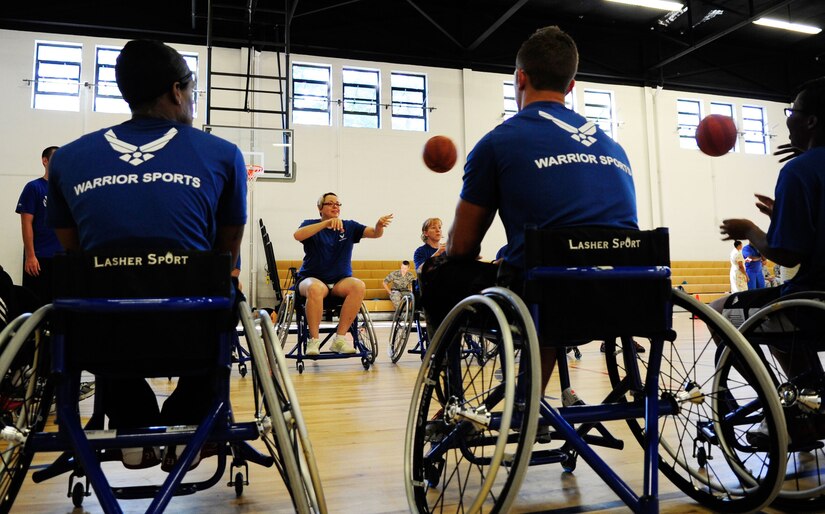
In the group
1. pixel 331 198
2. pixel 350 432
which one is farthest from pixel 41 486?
pixel 331 198

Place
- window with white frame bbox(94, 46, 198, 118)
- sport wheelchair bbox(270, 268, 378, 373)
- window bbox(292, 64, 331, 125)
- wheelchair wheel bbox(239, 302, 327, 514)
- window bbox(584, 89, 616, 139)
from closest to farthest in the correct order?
wheelchair wheel bbox(239, 302, 327, 514), sport wheelchair bbox(270, 268, 378, 373), window with white frame bbox(94, 46, 198, 118), window bbox(292, 64, 331, 125), window bbox(584, 89, 616, 139)

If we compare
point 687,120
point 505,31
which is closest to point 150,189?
point 505,31

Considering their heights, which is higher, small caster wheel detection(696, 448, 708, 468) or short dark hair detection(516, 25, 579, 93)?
short dark hair detection(516, 25, 579, 93)

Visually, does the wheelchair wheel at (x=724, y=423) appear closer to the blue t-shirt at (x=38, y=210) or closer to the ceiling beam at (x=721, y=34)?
the blue t-shirt at (x=38, y=210)

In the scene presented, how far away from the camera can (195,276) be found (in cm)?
105

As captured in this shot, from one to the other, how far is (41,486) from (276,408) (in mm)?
1007

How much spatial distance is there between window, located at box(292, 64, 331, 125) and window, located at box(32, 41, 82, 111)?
344cm

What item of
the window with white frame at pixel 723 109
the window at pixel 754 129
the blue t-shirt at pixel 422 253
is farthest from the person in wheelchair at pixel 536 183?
the window at pixel 754 129

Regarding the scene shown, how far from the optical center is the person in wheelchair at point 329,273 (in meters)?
3.77

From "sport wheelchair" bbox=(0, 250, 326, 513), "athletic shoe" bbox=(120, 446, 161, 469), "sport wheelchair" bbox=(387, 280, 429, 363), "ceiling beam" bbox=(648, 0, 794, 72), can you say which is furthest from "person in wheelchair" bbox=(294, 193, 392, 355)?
"ceiling beam" bbox=(648, 0, 794, 72)

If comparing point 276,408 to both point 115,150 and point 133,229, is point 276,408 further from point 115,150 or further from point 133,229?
point 115,150

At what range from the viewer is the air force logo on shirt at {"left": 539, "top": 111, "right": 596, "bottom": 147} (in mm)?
1345

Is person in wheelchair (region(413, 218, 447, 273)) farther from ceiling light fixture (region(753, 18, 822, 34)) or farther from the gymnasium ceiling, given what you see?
ceiling light fixture (region(753, 18, 822, 34))

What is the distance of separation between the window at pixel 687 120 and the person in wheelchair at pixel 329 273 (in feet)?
34.5
